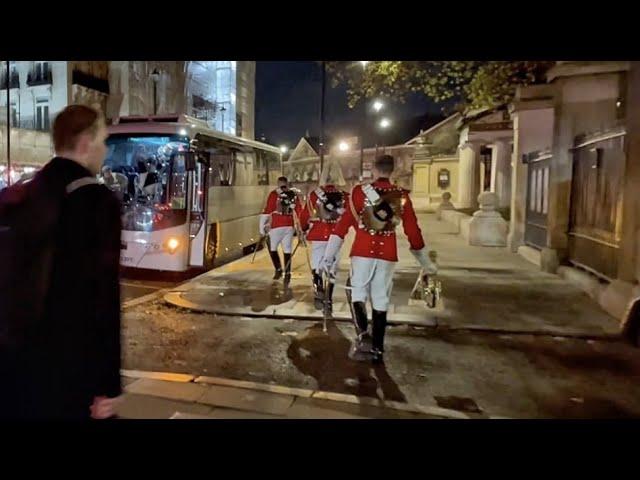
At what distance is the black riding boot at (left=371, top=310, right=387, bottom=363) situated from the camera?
5852 millimetres

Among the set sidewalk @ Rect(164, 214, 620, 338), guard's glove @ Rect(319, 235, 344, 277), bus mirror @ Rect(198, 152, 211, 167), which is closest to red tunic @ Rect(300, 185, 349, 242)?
sidewalk @ Rect(164, 214, 620, 338)

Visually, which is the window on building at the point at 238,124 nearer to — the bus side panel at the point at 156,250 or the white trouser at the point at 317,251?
the bus side panel at the point at 156,250

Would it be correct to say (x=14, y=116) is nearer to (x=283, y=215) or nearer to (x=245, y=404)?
(x=283, y=215)

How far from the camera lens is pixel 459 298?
8.95m

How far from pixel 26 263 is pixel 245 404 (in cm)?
282

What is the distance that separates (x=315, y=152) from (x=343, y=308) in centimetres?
5786

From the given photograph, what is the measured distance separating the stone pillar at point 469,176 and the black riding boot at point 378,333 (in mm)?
24399

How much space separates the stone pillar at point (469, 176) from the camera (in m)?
29.7

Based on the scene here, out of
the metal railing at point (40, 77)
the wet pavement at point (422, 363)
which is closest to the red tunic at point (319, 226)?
the wet pavement at point (422, 363)

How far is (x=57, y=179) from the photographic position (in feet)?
7.24

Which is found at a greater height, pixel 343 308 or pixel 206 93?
pixel 206 93
